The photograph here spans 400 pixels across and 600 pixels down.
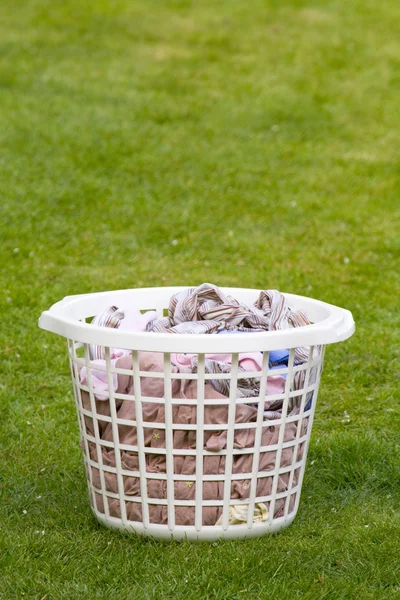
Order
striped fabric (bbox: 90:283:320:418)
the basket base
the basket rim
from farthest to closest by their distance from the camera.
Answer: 1. striped fabric (bbox: 90:283:320:418)
2. the basket base
3. the basket rim

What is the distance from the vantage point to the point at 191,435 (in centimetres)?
232

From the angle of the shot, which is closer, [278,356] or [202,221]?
[278,356]

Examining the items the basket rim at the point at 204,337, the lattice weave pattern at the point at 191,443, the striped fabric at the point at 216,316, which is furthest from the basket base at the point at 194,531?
the basket rim at the point at 204,337

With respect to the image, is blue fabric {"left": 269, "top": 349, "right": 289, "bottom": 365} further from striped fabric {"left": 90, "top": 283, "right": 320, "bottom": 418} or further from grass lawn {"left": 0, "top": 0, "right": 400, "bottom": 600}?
grass lawn {"left": 0, "top": 0, "right": 400, "bottom": 600}

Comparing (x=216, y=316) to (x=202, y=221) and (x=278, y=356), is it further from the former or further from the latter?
(x=202, y=221)

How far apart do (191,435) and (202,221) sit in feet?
11.1

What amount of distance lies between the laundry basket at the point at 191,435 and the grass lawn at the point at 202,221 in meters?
0.08

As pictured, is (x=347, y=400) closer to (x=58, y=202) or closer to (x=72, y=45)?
(x=58, y=202)

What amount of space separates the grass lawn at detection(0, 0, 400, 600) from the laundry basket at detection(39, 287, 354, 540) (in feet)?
0.28

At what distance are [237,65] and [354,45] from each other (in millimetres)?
1301

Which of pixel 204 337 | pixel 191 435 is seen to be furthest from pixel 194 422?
pixel 204 337

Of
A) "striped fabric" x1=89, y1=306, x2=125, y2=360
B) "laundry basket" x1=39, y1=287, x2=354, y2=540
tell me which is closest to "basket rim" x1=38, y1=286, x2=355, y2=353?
"laundry basket" x1=39, y1=287, x2=354, y2=540

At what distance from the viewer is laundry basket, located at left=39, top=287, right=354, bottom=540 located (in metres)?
2.24

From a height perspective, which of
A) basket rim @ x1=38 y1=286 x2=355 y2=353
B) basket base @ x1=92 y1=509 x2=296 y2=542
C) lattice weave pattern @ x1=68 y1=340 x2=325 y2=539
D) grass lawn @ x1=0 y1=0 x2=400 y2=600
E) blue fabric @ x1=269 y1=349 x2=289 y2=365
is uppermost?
basket rim @ x1=38 y1=286 x2=355 y2=353
